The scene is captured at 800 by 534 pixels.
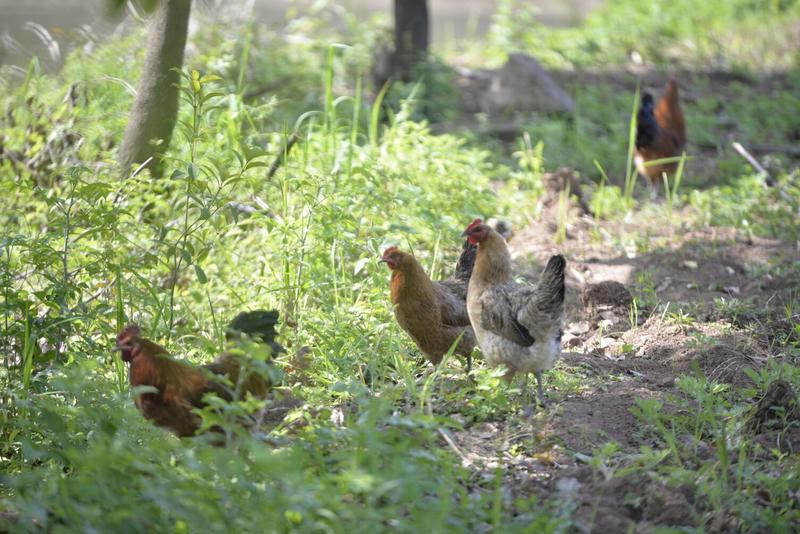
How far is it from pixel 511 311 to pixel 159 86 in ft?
9.61

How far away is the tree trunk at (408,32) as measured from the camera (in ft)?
33.7

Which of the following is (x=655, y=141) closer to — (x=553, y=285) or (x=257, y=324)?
(x=553, y=285)

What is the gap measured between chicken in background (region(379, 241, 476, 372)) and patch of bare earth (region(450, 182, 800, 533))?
2.00 ft

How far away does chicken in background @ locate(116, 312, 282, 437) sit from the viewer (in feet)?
Answer: 12.7

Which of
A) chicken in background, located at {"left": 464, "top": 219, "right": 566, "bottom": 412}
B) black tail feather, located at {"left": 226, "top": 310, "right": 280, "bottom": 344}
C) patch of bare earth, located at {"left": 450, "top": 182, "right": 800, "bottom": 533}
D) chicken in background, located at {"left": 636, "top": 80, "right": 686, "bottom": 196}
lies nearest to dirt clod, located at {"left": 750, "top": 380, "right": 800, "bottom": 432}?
patch of bare earth, located at {"left": 450, "top": 182, "right": 800, "bottom": 533}

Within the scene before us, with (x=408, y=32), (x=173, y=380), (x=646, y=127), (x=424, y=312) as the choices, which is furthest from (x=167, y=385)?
(x=408, y=32)

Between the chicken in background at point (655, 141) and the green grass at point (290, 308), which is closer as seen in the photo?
the green grass at point (290, 308)

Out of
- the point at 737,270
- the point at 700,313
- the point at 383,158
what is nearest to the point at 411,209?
the point at 383,158

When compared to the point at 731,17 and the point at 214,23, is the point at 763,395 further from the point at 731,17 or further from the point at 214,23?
the point at 731,17

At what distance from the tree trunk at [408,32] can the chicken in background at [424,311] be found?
5783 millimetres

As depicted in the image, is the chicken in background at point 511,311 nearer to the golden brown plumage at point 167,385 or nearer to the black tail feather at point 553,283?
the black tail feather at point 553,283

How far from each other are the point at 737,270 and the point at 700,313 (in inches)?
39.3

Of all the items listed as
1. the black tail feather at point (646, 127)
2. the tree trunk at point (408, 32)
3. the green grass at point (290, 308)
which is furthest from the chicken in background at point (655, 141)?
the tree trunk at point (408, 32)

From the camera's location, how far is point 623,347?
527 centimetres
